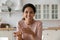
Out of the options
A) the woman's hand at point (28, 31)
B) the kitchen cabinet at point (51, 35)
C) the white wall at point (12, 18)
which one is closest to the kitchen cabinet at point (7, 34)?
the white wall at point (12, 18)

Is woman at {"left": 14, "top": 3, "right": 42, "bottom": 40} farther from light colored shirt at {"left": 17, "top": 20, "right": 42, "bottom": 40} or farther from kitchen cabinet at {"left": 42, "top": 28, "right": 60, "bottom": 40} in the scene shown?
kitchen cabinet at {"left": 42, "top": 28, "right": 60, "bottom": 40}

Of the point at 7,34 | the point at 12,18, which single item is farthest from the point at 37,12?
the point at 7,34

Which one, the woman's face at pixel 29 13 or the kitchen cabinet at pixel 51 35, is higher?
the woman's face at pixel 29 13

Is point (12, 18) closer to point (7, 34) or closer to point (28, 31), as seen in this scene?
point (7, 34)

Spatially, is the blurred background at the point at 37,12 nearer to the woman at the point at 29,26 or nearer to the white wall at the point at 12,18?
the white wall at the point at 12,18

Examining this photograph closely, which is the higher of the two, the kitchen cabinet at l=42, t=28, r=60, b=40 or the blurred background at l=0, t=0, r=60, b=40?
the blurred background at l=0, t=0, r=60, b=40

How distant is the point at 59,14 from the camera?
451cm

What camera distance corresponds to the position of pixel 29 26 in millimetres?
1368

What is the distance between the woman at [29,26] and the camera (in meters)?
1.27

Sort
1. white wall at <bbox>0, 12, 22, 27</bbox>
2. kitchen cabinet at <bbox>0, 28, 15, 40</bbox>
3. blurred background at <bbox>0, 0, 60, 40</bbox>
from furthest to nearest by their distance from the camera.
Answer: white wall at <bbox>0, 12, 22, 27</bbox> < blurred background at <bbox>0, 0, 60, 40</bbox> < kitchen cabinet at <bbox>0, 28, 15, 40</bbox>

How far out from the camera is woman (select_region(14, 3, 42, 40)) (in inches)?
50.1

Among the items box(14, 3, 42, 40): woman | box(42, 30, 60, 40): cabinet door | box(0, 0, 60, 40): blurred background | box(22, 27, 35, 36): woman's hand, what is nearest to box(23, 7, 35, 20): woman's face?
box(14, 3, 42, 40): woman

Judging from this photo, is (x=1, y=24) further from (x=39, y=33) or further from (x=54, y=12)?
(x=39, y=33)

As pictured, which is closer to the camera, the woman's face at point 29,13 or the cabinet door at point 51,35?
the woman's face at point 29,13
